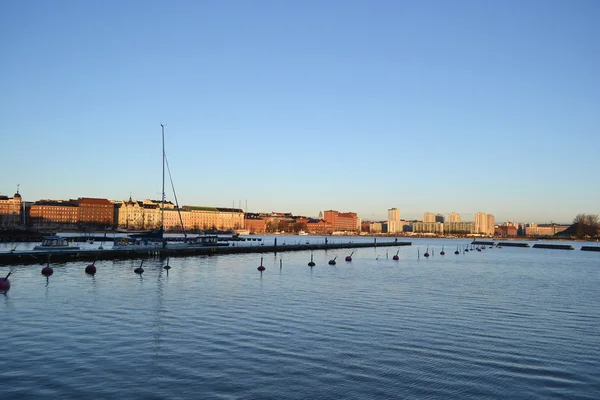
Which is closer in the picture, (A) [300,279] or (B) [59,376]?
(B) [59,376]

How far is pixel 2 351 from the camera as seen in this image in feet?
67.3

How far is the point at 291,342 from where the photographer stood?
22.9m

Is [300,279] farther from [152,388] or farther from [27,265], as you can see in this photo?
[152,388]

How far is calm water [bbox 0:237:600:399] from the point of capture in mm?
17062

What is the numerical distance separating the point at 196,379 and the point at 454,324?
51.6ft

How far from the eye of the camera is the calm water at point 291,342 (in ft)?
56.0

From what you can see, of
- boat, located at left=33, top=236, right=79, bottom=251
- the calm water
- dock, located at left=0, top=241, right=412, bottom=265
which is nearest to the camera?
the calm water

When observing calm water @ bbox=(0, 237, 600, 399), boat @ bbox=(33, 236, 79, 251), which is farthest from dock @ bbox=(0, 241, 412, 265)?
calm water @ bbox=(0, 237, 600, 399)

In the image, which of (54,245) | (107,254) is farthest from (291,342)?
(54,245)

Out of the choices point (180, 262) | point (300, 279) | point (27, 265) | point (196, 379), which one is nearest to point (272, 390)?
point (196, 379)

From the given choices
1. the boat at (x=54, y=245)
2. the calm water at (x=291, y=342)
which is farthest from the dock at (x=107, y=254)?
the calm water at (x=291, y=342)

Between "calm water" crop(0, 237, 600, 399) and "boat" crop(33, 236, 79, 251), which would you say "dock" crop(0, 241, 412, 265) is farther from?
"calm water" crop(0, 237, 600, 399)

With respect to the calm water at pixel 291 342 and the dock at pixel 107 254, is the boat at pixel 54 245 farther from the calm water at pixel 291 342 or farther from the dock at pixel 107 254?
the calm water at pixel 291 342

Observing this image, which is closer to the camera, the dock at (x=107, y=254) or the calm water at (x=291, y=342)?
the calm water at (x=291, y=342)
